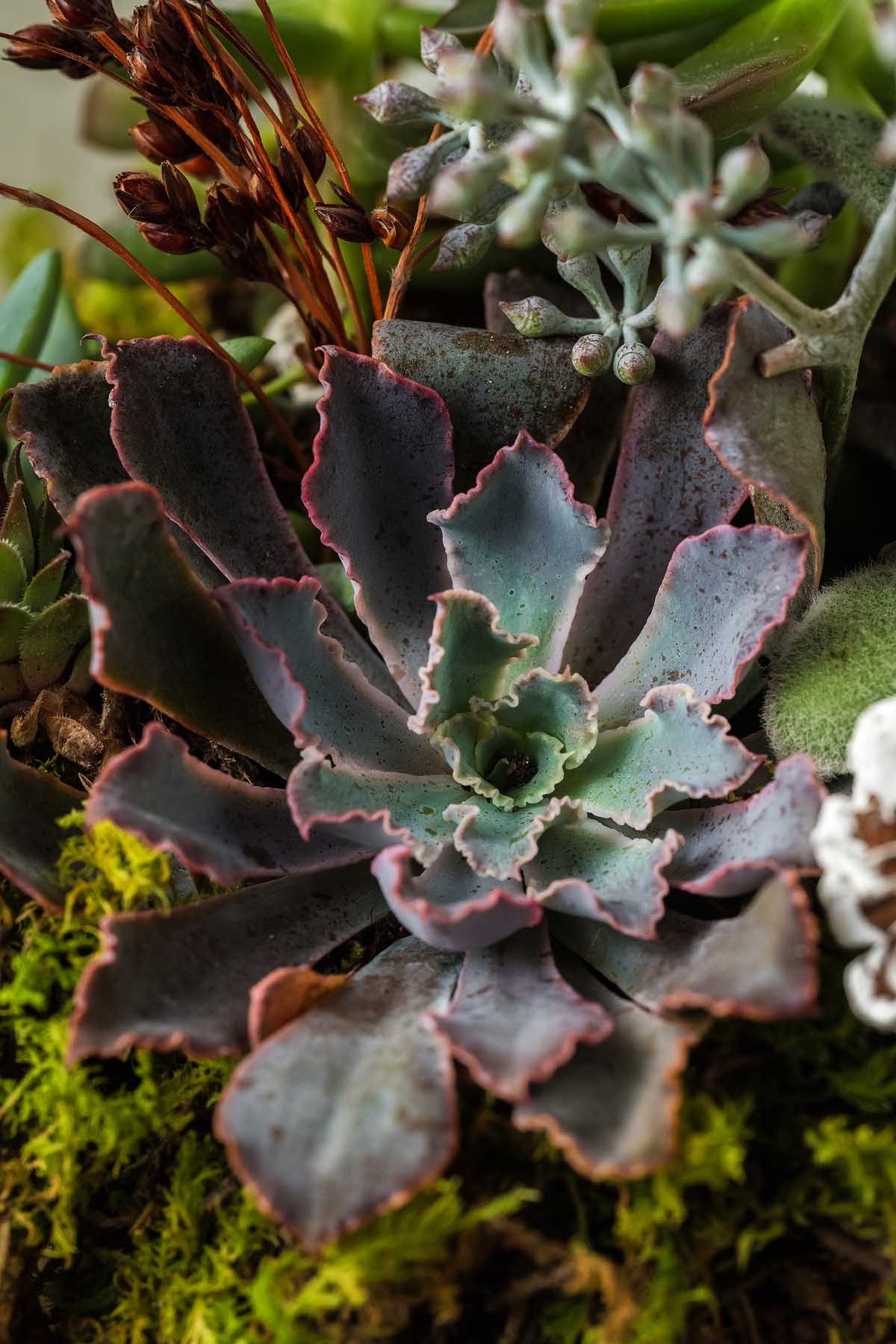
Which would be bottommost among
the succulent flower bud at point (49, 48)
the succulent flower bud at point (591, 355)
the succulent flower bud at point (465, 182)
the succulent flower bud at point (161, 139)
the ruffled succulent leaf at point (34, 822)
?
the ruffled succulent leaf at point (34, 822)

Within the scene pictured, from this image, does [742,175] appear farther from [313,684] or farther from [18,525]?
[18,525]

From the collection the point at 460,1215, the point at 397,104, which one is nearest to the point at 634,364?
the point at 397,104

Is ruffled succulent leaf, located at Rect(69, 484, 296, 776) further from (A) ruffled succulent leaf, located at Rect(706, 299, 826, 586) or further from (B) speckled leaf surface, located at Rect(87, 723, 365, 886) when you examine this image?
(A) ruffled succulent leaf, located at Rect(706, 299, 826, 586)

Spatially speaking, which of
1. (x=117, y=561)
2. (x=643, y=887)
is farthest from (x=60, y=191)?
(x=643, y=887)

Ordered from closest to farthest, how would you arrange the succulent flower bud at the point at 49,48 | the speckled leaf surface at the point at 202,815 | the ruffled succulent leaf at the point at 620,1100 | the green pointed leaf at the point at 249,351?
1. the ruffled succulent leaf at the point at 620,1100
2. the speckled leaf surface at the point at 202,815
3. the succulent flower bud at the point at 49,48
4. the green pointed leaf at the point at 249,351

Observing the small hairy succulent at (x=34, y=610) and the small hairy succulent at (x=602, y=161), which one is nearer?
the small hairy succulent at (x=602, y=161)

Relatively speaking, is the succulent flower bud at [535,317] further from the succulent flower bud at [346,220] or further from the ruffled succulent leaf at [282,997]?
the ruffled succulent leaf at [282,997]

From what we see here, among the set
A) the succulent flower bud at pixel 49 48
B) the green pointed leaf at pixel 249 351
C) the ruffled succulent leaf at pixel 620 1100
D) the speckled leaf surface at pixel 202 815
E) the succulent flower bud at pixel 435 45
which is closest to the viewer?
the ruffled succulent leaf at pixel 620 1100

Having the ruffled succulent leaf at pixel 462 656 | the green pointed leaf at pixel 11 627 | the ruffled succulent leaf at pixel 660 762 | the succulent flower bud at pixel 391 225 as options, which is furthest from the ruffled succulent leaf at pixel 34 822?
the succulent flower bud at pixel 391 225
